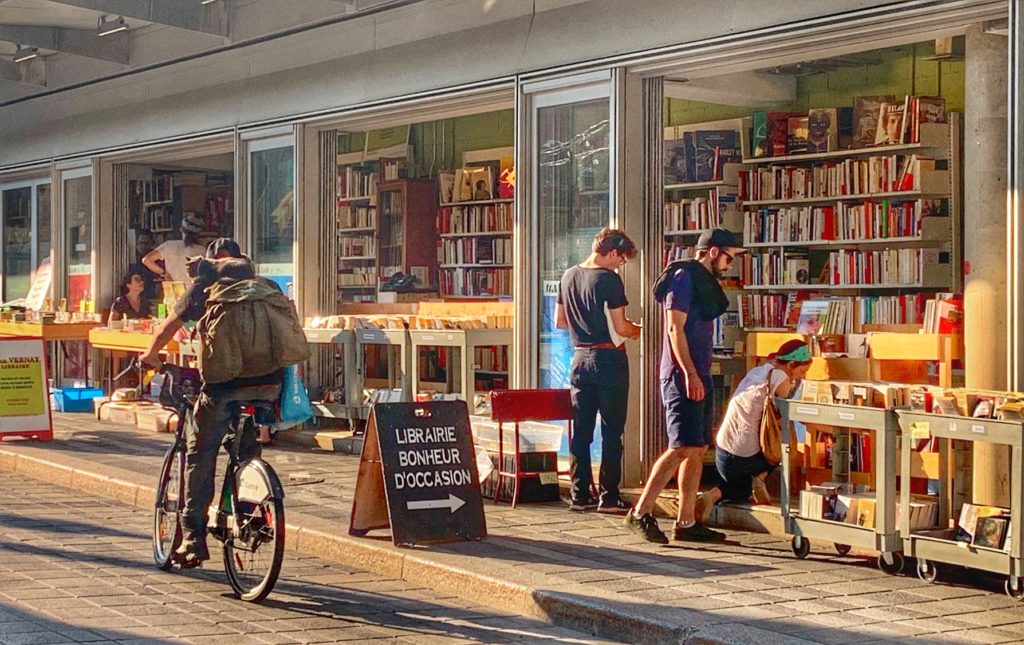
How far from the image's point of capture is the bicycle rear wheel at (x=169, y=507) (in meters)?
8.16

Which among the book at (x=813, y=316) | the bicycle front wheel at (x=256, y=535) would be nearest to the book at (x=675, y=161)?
the book at (x=813, y=316)

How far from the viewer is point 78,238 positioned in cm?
1936

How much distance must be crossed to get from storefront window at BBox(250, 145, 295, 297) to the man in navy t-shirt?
6767 millimetres

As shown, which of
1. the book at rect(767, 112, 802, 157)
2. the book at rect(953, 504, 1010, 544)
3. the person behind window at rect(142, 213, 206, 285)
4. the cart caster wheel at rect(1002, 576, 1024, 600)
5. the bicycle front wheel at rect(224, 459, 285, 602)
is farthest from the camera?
the person behind window at rect(142, 213, 206, 285)

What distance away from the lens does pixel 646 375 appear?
1076cm

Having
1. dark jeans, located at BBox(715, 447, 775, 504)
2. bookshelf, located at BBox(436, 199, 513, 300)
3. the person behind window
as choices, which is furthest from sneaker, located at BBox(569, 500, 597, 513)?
the person behind window

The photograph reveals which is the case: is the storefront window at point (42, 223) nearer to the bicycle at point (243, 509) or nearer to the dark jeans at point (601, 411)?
the dark jeans at point (601, 411)

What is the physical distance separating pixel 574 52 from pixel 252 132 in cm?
510

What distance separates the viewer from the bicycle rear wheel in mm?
8156

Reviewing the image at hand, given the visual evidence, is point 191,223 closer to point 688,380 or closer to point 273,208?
point 273,208

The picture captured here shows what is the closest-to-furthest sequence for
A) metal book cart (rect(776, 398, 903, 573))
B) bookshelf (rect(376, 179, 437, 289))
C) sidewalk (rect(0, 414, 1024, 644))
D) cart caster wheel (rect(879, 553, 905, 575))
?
sidewalk (rect(0, 414, 1024, 644)), metal book cart (rect(776, 398, 903, 573)), cart caster wheel (rect(879, 553, 905, 575)), bookshelf (rect(376, 179, 437, 289))

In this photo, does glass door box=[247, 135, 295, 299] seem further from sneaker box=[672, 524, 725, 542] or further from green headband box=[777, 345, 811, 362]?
sneaker box=[672, 524, 725, 542]

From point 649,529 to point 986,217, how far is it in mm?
2689

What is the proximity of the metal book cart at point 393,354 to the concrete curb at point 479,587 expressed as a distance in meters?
2.86
